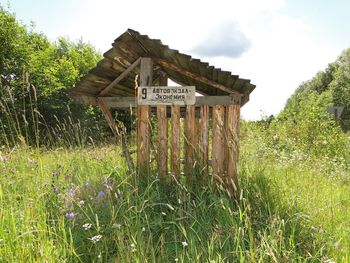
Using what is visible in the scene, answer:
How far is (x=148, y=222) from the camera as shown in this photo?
9.63ft

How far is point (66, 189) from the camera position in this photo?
3.61m

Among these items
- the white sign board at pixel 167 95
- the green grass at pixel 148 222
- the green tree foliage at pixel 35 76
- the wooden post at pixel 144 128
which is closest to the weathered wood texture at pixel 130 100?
the white sign board at pixel 167 95

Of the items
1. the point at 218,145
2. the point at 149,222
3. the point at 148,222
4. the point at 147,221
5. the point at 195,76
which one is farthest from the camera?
the point at 195,76

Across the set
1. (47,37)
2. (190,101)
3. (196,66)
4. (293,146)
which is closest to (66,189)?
(190,101)

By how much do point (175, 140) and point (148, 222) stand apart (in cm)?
181

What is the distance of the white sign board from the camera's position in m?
4.57

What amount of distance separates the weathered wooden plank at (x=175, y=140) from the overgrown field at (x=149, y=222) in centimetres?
31

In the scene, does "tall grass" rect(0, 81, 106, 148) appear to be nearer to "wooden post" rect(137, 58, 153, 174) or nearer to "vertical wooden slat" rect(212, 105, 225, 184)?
"wooden post" rect(137, 58, 153, 174)

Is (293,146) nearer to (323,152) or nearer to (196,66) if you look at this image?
(323,152)

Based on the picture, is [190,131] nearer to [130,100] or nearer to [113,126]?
[130,100]

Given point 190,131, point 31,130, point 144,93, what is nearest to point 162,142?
point 190,131

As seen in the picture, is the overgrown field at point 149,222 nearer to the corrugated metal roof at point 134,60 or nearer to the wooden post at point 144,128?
the wooden post at point 144,128

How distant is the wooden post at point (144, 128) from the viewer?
15.0ft

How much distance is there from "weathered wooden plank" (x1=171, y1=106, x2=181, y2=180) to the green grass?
1.09 feet
